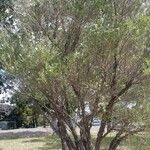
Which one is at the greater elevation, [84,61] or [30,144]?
[84,61]

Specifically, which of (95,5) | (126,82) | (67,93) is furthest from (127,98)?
(95,5)

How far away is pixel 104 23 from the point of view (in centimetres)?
950

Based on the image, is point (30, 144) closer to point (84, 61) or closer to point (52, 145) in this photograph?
point (52, 145)

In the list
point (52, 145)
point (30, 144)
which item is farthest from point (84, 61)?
point (30, 144)

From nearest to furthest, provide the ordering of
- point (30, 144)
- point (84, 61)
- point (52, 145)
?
point (84, 61) → point (52, 145) → point (30, 144)

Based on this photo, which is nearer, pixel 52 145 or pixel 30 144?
pixel 52 145

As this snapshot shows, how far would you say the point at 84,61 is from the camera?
31.0ft

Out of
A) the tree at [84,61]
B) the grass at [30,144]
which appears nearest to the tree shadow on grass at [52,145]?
the grass at [30,144]

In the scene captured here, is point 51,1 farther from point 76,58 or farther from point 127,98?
point 127,98

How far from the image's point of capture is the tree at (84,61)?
30.7ft

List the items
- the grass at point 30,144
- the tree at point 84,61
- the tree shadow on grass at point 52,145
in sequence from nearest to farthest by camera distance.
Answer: the tree at point 84,61, the tree shadow on grass at point 52,145, the grass at point 30,144

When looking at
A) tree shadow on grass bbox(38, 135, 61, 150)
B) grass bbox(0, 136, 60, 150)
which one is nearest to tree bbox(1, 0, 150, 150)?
tree shadow on grass bbox(38, 135, 61, 150)

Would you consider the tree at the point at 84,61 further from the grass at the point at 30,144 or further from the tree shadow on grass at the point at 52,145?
the grass at the point at 30,144

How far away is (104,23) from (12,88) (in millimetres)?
3122
